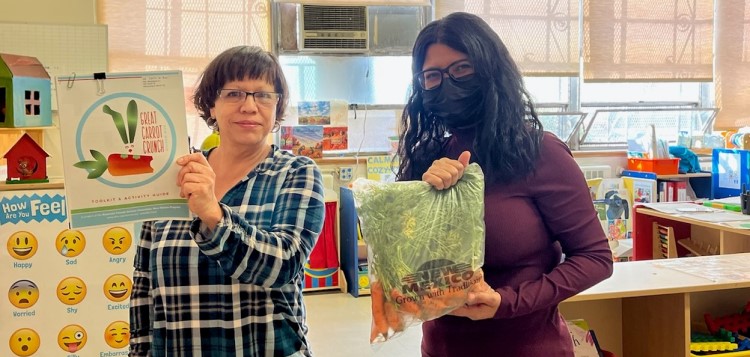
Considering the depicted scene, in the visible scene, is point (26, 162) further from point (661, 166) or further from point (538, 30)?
point (661, 166)

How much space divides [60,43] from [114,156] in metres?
2.86

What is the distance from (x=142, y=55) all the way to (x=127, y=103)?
3914mm

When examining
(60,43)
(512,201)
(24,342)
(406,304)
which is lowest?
(24,342)

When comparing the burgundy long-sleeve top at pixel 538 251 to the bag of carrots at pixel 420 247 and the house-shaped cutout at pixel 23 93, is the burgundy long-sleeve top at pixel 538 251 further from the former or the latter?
the house-shaped cutout at pixel 23 93

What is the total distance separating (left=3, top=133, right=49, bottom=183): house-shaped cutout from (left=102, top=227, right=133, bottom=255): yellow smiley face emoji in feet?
1.08

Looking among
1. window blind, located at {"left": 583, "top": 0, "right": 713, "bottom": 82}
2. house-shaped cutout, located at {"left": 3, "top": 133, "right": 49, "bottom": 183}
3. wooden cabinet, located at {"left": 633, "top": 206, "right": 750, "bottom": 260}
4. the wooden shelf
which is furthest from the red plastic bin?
house-shaped cutout, located at {"left": 3, "top": 133, "right": 49, "bottom": 183}

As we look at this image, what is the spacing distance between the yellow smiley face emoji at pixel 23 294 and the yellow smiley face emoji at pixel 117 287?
260 mm

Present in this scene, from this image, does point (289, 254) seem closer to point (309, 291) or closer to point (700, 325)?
point (700, 325)

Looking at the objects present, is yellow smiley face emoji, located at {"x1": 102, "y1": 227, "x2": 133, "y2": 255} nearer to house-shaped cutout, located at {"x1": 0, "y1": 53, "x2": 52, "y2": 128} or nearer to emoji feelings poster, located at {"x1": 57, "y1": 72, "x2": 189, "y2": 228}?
house-shaped cutout, located at {"x1": 0, "y1": 53, "x2": 52, "y2": 128}

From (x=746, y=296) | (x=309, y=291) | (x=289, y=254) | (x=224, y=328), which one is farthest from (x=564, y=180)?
(x=309, y=291)

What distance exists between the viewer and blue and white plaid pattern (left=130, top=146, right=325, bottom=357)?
128cm

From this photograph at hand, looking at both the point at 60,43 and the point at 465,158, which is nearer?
the point at 465,158

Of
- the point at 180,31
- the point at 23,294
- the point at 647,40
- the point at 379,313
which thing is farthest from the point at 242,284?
the point at 647,40

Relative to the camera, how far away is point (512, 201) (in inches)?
47.8
